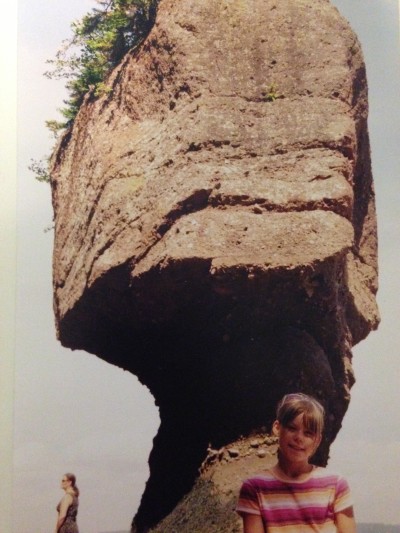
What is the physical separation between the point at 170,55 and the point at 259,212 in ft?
4.57

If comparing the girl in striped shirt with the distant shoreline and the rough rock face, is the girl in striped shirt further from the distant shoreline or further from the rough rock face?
the rough rock face

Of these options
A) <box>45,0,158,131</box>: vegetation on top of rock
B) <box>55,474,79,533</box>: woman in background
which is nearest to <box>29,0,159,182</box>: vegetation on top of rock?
<box>45,0,158,131</box>: vegetation on top of rock

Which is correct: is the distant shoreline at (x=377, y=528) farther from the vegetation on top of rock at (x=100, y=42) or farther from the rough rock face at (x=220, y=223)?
the vegetation on top of rock at (x=100, y=42)

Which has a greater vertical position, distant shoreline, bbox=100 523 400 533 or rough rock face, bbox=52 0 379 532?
rough rock face, bbox=52 0 379 532

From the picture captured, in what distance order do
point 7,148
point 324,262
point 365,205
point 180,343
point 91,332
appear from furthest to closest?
point 365,205 → point 91,332 → point 180,343 → point 7,148 → point 324,262

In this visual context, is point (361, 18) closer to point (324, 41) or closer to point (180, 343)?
point (324, 41)

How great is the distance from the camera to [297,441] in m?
4.86

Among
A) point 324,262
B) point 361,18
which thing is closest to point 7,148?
point 324,262

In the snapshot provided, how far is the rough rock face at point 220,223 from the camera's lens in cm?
553

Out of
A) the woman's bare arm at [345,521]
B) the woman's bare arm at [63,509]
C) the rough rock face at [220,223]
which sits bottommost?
the woman's bare arm at [345,521]

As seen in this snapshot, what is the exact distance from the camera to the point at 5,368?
569 centimetres

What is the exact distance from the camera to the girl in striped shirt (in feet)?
15.5

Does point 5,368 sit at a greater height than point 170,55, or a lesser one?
lesser

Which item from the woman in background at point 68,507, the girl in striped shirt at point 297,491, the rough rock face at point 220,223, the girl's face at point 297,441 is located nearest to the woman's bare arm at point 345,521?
the girl in striped shirt at point 297,491
